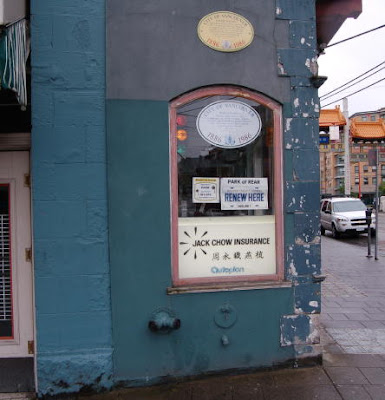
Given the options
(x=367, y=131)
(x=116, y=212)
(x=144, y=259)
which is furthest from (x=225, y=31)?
(x=367, y=131)

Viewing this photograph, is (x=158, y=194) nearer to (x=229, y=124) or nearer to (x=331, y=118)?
(x=229, y=124)

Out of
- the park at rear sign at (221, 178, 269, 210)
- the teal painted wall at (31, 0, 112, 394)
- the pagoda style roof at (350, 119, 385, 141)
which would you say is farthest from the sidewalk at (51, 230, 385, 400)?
the pagoda style roof at (350, 119, 385, 141)

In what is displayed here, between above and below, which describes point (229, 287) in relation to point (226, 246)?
below

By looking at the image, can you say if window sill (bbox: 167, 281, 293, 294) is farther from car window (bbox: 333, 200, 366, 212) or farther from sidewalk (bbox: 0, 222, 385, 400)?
car window (bbox: 333, 200, 366, 212)

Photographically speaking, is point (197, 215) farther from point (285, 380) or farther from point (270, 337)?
point (285, 380)

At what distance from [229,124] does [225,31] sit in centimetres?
94

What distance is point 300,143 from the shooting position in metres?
4.32

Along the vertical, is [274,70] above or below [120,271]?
above

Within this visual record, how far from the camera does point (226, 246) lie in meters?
4.32

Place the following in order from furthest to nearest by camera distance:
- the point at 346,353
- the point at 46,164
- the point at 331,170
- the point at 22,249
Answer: the point at 331,170, the point at 346,353, the point at 22,249, the point at 46,164

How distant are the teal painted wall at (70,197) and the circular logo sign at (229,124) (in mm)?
1082

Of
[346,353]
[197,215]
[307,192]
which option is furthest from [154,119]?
[346,353]

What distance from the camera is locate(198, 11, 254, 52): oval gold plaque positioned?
412cm

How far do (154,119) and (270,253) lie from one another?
6.13ft
